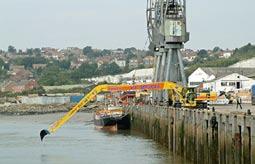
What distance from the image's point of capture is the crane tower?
6706 centimetres

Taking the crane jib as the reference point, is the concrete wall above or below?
below

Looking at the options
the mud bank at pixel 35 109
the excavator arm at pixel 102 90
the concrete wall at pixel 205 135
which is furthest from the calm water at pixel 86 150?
the mud bank at pixel 35 109

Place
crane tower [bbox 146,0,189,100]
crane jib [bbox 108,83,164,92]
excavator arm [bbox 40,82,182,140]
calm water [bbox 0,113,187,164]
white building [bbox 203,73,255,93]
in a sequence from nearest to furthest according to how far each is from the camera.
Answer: calm water [bbox 0,113,187,164], excavator arm [bbox 40,82,182,140], crane jib [bbox 108,83,164,92], crane tower [bbox 146,0,189,100], white building [bbox 203,73,255,93]

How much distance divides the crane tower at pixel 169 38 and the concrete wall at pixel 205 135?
386 inches

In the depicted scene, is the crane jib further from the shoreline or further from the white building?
the shoreline

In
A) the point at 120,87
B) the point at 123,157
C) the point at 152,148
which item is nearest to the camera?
the point at 123,157

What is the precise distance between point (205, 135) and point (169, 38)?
32123 millimetres

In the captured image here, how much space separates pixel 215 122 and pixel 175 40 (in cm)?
3394

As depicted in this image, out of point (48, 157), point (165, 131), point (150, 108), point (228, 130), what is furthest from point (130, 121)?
point (228, 130)

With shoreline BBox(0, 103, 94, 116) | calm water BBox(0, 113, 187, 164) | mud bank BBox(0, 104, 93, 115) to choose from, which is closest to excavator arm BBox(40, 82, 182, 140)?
calm water BBox(0, 113, 187, 164)

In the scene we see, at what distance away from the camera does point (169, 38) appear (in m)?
67.1

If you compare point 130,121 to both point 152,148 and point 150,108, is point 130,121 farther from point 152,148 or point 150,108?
point 152,148

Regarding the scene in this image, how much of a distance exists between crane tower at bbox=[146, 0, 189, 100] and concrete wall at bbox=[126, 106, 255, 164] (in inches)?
386

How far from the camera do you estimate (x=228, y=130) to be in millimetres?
30578
